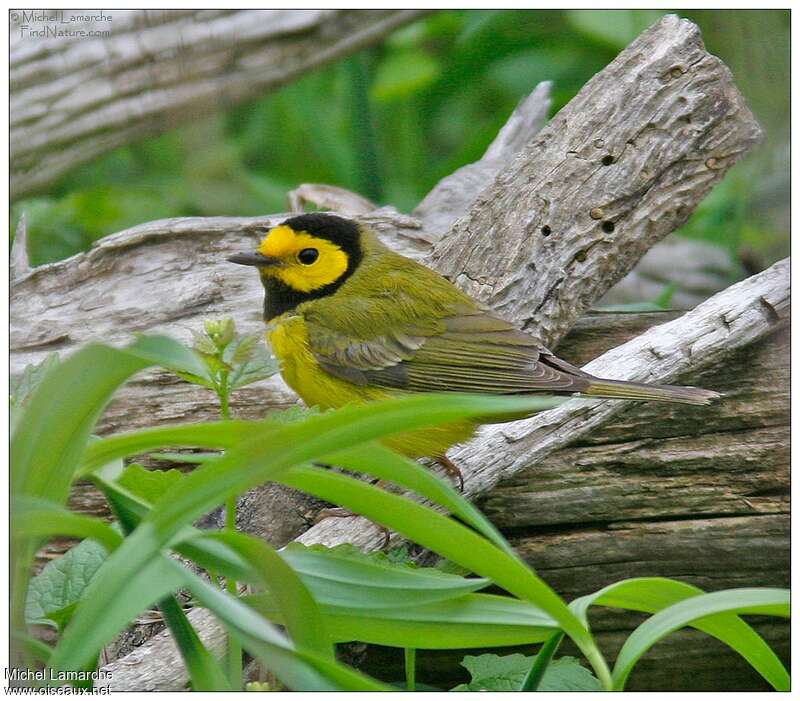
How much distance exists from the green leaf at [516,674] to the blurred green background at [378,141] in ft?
6.08

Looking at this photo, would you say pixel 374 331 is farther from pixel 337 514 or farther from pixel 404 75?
pixel 404 75

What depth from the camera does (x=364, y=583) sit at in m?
1.65

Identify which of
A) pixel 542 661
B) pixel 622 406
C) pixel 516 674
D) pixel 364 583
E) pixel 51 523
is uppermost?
pixel 51 523

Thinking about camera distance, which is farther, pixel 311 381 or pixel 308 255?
pixel 308 255

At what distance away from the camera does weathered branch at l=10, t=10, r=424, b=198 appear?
2686mm

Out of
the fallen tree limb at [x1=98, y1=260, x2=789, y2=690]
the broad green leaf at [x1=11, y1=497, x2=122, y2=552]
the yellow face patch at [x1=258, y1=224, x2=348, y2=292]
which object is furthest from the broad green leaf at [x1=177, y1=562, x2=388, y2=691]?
the yellow face patch at [x1=258, y1=224, x2=348, y2=292]

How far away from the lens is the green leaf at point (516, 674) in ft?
6.42

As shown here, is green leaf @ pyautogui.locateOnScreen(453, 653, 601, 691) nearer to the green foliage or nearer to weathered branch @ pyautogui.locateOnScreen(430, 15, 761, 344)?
the green foliage

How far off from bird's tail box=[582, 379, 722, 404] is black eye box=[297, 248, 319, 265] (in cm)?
88

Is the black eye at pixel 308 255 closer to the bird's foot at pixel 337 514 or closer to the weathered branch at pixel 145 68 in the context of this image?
the weathered branch at pixel 145 68

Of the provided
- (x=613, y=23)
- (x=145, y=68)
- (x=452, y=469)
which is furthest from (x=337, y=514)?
(x=613, y=23)

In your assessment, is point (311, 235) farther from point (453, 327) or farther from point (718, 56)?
point (718, 56)

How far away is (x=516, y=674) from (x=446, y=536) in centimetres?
62

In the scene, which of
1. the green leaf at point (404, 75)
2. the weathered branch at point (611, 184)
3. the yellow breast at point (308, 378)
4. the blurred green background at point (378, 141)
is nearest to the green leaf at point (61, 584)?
the yellow breast at point (308, 378)
